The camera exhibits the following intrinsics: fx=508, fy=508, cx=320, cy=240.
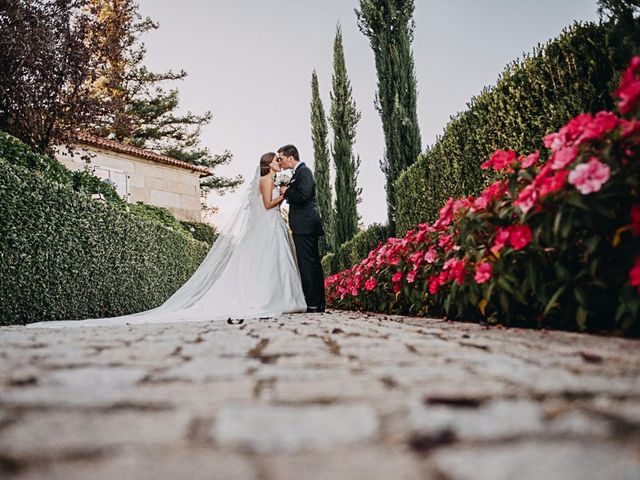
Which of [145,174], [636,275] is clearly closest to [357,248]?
[636,275]

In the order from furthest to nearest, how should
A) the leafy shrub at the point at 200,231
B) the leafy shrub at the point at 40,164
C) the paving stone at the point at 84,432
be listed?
the leafy shrub at the point at 200,231 → the leafy shrub at the point at 40,164 → the paving stone at the point at 84,432

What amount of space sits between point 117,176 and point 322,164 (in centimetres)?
755

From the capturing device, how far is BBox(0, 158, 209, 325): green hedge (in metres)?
5.02

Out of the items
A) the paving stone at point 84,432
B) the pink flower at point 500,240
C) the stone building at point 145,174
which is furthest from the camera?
the stone building at point 145,174

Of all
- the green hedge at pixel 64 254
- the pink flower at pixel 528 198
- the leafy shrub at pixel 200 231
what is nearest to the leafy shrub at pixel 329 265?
the leafy shrub at pixel 200 231

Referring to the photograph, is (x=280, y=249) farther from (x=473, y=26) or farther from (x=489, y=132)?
(x=473, y=26)

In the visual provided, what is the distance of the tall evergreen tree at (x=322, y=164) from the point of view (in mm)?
17828

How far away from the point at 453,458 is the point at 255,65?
12.9 m

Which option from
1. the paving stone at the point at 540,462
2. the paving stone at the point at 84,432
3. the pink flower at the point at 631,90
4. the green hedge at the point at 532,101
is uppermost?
the green hedge at the point at 532,101

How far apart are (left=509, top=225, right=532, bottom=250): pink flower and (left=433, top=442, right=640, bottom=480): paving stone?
195 centimetres

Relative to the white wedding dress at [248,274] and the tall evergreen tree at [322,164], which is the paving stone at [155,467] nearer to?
the white wedding dress at [248,274]

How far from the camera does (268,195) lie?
6.92 m

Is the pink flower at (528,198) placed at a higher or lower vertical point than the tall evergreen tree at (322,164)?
lower

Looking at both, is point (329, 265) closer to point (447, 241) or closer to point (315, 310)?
point (315, 310)
